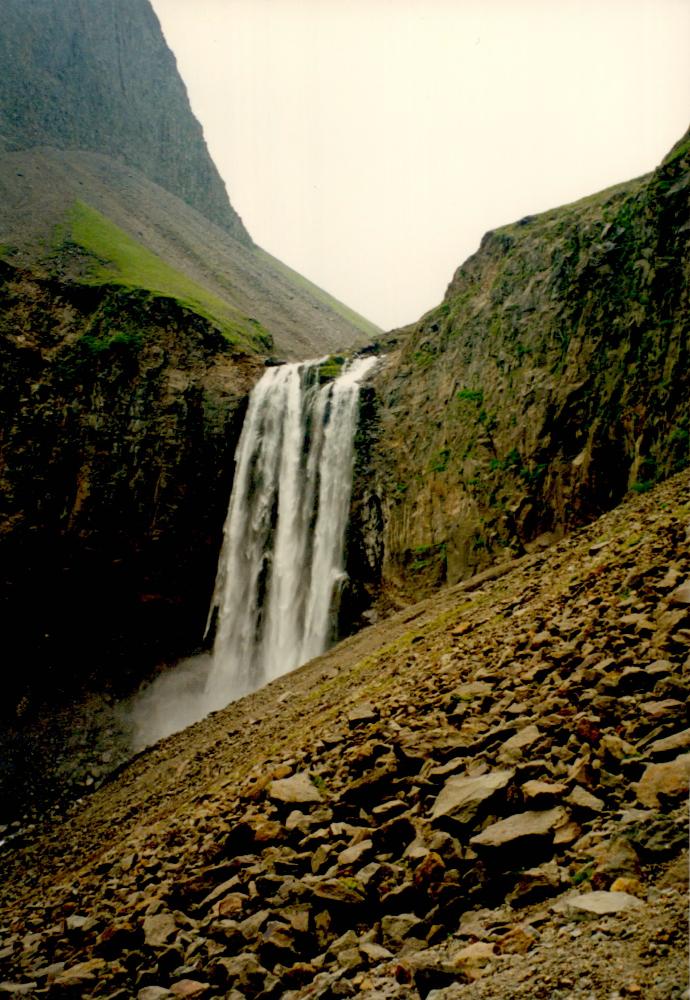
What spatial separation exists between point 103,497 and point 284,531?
9954 millimetres

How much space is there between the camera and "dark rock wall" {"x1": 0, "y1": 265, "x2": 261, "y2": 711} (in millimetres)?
27547

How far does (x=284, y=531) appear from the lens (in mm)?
26516

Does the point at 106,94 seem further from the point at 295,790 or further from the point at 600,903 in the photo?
the point at 600,903

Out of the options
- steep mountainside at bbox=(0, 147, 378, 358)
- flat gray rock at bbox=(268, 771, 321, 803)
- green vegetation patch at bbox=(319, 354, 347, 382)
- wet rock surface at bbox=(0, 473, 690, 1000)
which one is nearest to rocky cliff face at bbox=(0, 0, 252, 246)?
steep mountainside at bbox=(0, 147, 378, 358)

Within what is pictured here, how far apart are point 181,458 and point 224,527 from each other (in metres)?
4.36

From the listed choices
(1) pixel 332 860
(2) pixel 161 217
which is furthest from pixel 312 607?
(2) pixel 161 217

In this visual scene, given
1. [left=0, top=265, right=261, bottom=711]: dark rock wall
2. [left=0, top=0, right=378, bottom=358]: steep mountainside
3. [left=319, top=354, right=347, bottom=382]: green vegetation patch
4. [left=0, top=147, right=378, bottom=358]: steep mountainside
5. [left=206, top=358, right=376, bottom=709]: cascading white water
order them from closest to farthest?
[left=206, top=358, right=376, bottom=709]: cascading white water, [left=0, top=265, right=261, bottom=711]: dark rock wall, [left=319, top=354, right=347, bottom=382]: green vegetation patch, [left=0, top=147, right=378, bottom=358]: steep mountainside, [left=0, top=0, right=378, bottom=358]: steep mountainside

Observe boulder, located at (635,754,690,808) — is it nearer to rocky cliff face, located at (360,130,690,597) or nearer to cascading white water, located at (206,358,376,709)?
rocky cliff face, located at (360,130,690,597)

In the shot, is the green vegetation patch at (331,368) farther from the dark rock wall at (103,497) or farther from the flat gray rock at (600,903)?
the flat gray rock at (600,903)

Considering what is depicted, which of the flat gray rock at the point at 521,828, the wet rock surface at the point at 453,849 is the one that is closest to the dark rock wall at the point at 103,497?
the wet rock surface at the point at 453,849

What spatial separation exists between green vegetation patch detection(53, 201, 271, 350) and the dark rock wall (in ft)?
18.5

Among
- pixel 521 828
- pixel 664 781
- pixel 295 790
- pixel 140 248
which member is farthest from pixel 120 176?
pixel 664 781

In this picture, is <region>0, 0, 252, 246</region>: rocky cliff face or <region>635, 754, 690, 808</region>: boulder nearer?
<region>635, 754, 690, 808</region>: boulder

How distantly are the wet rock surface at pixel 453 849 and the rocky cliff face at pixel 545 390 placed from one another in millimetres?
7250
